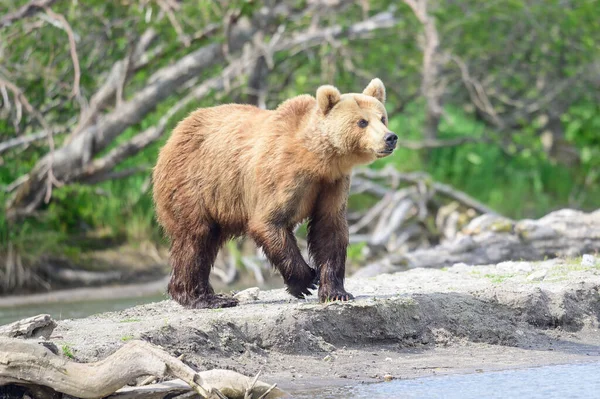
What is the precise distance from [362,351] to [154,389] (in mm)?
1758

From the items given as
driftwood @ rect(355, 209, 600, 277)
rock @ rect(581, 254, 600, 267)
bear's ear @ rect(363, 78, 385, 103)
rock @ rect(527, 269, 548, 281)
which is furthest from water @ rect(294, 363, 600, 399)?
driftwood @ rect(355, 209, 600, 277)

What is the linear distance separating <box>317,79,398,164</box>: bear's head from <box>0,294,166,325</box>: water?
4.37 meters

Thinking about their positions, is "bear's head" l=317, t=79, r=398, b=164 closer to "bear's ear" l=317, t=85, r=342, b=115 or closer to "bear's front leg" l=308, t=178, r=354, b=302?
"bear's ear" l=317, t=85, r=342, b=115

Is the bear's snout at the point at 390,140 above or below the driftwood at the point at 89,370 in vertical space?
above

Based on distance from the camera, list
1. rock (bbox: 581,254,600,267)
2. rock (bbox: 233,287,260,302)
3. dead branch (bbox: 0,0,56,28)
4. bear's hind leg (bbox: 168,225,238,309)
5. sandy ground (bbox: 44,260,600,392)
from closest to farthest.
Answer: sandy ground (bbox: 44,260,600,392) < bear's hind leg (bbox: 168,225,238,309) < rock (bbox: 233,287,260,302) < rock (bbox: 581,254,600,267) < dead branch (bbox: 0,0,56,28)

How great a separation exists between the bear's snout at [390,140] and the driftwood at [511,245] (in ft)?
13.9

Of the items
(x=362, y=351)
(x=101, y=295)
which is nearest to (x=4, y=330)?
(x=362, y=351)

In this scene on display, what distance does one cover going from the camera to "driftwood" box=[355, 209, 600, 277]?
1043 cm

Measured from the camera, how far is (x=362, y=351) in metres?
6.35

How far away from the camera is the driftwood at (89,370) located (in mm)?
4848

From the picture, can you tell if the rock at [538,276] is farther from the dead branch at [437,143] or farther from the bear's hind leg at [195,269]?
the dead branch at [437,143]

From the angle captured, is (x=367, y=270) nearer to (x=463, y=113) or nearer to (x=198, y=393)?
(x=198, y=393)

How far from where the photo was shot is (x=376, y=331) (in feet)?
21.3

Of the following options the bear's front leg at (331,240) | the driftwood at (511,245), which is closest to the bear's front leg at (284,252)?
the bear's front leg at (331,240)
